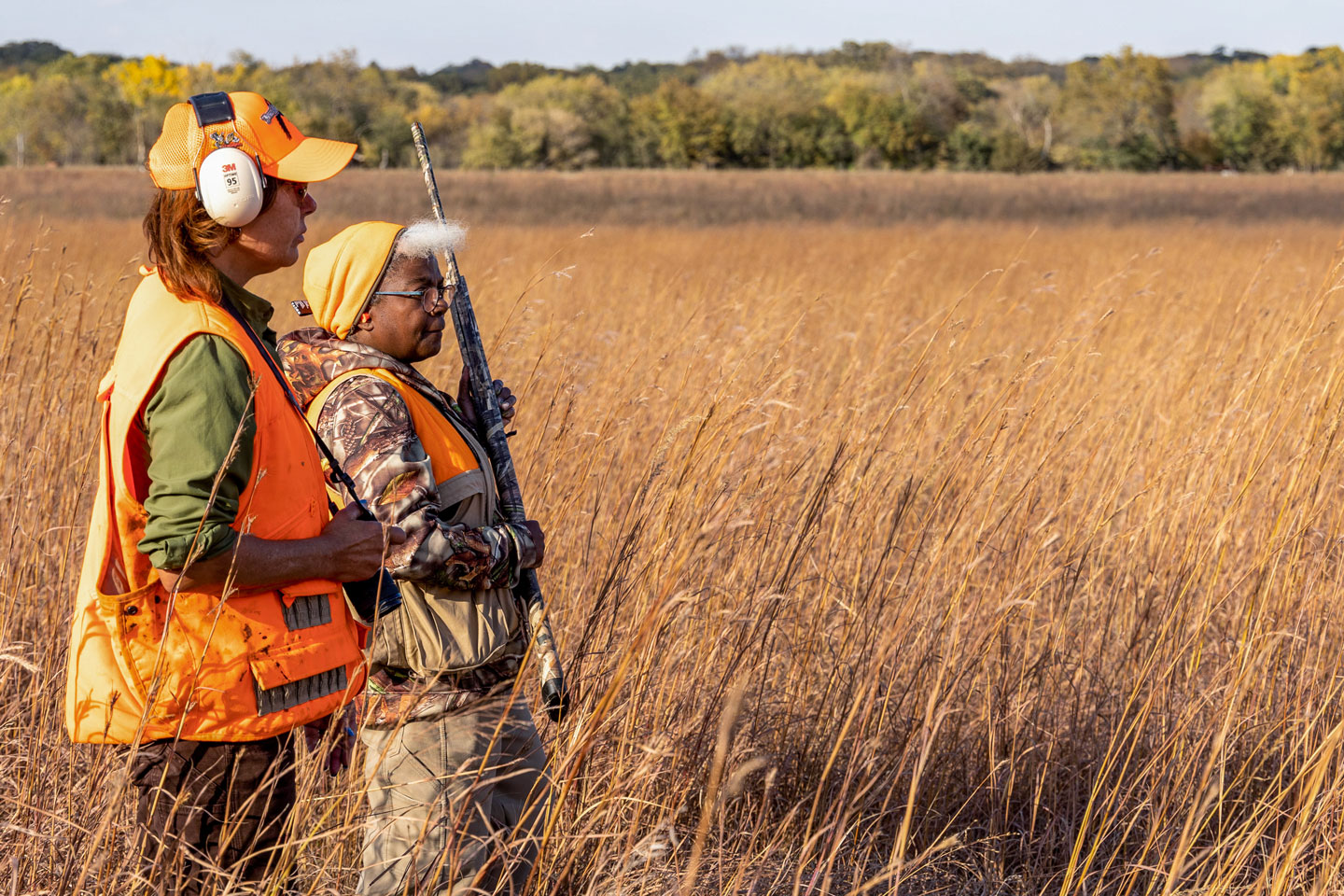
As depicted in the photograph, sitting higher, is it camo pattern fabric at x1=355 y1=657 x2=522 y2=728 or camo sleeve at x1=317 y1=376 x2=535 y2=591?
camo sleeve at x1=317 y1=376 x2=535 y2=591

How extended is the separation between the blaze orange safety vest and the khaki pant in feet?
0.94

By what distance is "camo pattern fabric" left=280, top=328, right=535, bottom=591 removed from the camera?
172 cm

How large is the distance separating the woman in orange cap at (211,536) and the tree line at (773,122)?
6826cm

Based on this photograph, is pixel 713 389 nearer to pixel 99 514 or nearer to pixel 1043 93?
pixel 99 514

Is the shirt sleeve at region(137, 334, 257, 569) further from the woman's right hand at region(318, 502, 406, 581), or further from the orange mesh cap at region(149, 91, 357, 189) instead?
the orange mesh cap at region(149, 91, 357, 189)

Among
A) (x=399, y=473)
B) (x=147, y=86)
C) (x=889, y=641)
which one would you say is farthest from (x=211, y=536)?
(x=147, y=86)

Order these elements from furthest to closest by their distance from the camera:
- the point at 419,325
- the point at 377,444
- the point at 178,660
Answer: the point at 419,325 → the point at 377,444 → the point at 178,660

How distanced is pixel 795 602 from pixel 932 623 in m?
0.36

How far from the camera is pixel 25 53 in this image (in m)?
164

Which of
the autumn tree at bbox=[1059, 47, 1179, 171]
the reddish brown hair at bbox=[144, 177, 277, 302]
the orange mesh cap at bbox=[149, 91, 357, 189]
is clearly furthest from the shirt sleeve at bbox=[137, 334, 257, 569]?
the autumn tree at bbox=[1059, 47, 1179, 171]

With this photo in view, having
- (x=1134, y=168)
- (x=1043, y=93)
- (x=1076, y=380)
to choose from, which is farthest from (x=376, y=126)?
(x=1076, y=380)

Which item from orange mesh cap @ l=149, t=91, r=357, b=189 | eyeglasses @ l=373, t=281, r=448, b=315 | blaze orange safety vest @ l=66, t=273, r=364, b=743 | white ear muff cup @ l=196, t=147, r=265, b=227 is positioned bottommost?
blaze orange safety vest @ l=66, t=273, r=364, b=743

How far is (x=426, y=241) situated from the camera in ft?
6.23

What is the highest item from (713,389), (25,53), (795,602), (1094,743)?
(25,53)
